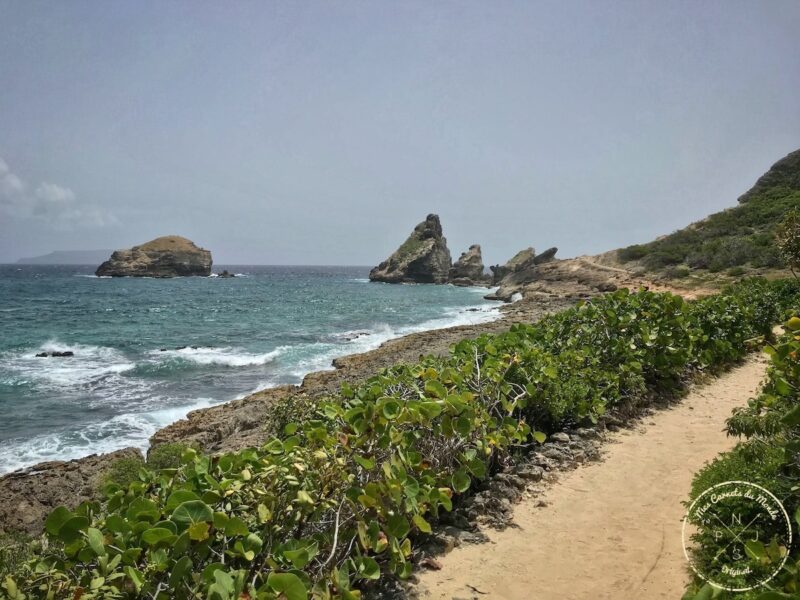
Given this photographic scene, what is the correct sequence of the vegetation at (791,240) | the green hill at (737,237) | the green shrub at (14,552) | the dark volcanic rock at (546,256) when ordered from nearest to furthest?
the green shrub at (14,552), the vegetation at (791,240), the green hill at (737,237), the dark volcanic rock at (546,256)

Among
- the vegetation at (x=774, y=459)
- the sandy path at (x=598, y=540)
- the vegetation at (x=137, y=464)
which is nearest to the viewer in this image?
the vegetation at (x=774, y=459)

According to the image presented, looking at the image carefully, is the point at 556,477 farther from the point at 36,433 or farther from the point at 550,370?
the point at 36,433

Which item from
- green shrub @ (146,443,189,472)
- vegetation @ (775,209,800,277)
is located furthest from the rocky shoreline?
vegetation @ (775,209,800,277)

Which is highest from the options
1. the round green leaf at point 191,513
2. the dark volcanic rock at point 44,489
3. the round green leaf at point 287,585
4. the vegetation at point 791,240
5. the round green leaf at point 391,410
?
the vegetation at point 791,240

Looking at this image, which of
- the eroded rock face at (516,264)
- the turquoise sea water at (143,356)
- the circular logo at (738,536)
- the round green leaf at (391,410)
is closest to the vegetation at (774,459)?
the circular logo at (738,536)

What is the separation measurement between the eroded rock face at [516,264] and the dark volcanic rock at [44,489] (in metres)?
74.6

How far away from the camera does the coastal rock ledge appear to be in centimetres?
10419

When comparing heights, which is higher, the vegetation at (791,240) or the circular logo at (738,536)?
the vegetation at (791,240)

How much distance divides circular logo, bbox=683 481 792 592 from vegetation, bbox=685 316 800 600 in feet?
0.06

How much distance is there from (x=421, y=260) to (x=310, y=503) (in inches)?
3793

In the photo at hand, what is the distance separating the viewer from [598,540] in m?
4.61

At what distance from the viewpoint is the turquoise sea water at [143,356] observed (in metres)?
13.6

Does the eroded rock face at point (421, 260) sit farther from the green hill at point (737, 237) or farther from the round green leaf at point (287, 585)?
the round green leaf at point (287, 585)

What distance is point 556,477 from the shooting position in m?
5.92
